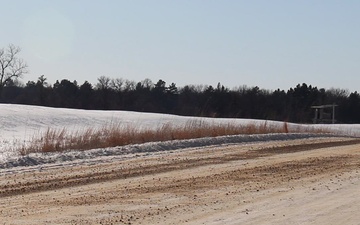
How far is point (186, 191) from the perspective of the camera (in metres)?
12.2

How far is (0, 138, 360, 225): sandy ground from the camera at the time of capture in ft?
31.8

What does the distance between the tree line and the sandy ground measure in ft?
237

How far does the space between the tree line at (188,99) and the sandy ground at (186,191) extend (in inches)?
2850

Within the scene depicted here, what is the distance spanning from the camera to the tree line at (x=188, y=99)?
306 ft

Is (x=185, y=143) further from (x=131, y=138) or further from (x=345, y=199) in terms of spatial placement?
(x=345, y=199)

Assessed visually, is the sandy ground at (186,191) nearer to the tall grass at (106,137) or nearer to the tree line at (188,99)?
the tall grass at (106,137)

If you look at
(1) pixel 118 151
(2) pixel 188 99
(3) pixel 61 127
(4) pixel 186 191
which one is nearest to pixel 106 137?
(1) pixel 118 151

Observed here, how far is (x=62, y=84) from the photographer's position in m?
99.9

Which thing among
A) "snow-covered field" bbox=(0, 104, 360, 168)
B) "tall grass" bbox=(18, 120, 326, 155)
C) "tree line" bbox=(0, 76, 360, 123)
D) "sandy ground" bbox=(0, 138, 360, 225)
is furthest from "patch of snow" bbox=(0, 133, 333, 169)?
"tree line" bbox=(0, 76, 360, 123)

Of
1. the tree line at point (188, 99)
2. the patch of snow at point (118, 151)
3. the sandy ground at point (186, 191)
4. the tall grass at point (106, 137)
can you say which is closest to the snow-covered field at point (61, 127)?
the patch of snow at point (118, 151)

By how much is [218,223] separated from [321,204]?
261 centimetres

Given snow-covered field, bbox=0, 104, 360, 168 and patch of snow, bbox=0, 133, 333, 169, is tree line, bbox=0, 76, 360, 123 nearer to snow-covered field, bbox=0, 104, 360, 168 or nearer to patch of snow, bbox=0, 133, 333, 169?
snow-covered field, bbox=0, 104, 360, 168

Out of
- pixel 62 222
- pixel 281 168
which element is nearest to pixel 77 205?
pixel 62 222

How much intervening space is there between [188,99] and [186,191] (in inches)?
3686
